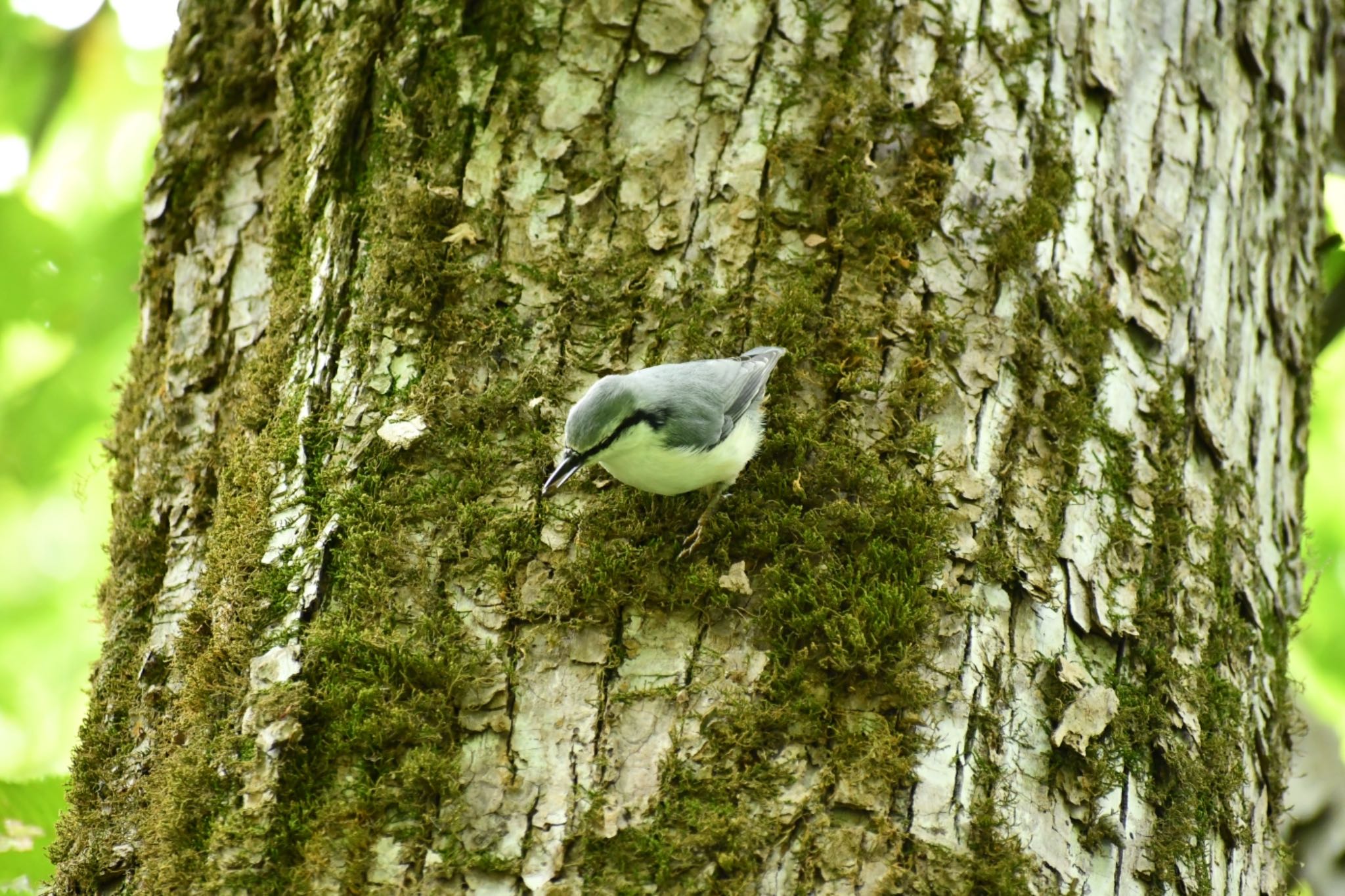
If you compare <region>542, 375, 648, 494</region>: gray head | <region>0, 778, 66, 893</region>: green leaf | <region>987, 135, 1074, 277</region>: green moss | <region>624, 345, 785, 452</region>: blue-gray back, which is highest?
<region>987, 135, 1074, 277</region>: green moss

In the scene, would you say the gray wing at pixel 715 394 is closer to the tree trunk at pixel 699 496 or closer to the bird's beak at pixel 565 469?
the tree trunk at pixel 699 496

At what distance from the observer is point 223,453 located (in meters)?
2.87

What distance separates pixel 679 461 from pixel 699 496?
14 centimetres

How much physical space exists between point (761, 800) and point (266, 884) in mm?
998

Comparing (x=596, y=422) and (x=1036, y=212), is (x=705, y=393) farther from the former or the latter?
(x=1036, y=212)

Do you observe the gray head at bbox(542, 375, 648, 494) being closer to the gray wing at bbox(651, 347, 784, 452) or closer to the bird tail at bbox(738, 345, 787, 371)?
the gray wing at bbox(651, 347, 784, 452)

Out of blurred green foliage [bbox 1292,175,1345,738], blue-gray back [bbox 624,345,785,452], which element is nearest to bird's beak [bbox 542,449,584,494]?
blue-gray back [bbox 624,345,785,452]

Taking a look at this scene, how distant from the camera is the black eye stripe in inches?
96.4

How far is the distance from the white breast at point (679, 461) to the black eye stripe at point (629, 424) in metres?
0.02

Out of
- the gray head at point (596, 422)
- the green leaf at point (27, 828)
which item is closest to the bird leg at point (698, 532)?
the gray head at point (596, 422)

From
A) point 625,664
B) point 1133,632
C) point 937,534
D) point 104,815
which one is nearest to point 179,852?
point 104,815

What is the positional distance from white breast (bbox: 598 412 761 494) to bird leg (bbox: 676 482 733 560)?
7cm

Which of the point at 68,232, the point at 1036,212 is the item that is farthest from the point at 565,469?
the point at 68,232

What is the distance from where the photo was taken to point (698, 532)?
2.51 meters
